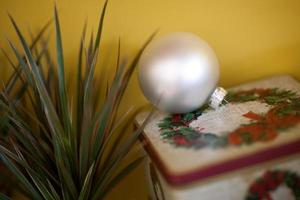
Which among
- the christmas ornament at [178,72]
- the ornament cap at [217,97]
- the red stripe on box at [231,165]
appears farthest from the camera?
the ornament cap at [217,97]

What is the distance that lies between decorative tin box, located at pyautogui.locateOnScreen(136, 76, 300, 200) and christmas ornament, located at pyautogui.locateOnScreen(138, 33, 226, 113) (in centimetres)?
10

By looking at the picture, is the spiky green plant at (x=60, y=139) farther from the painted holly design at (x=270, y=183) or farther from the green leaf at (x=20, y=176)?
the painted holly design at (x=270, y=183)

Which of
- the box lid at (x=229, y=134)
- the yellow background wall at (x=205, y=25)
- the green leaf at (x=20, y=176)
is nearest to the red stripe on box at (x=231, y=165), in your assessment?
the box lid at (x=229, y=134)

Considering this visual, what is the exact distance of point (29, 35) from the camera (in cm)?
134

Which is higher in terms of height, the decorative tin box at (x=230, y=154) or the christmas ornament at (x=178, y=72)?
the christmas ornament at (x=178, y=72)

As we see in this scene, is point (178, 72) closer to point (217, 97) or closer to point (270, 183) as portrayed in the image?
point (217, 97)

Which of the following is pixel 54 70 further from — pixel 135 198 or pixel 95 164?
pixel 135 198

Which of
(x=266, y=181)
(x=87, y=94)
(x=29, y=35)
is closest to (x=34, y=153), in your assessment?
(x=87, y=94)

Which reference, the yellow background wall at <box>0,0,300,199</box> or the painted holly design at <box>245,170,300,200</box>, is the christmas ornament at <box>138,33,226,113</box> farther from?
the painted holly design at <box>245,170,300,200</box>

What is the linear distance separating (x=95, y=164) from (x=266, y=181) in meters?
0.54

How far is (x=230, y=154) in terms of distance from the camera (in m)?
1.01

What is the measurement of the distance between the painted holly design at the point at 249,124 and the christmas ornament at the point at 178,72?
73mm

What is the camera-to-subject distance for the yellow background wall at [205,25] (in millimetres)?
1326

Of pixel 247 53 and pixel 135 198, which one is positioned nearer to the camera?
pixel 247 53
